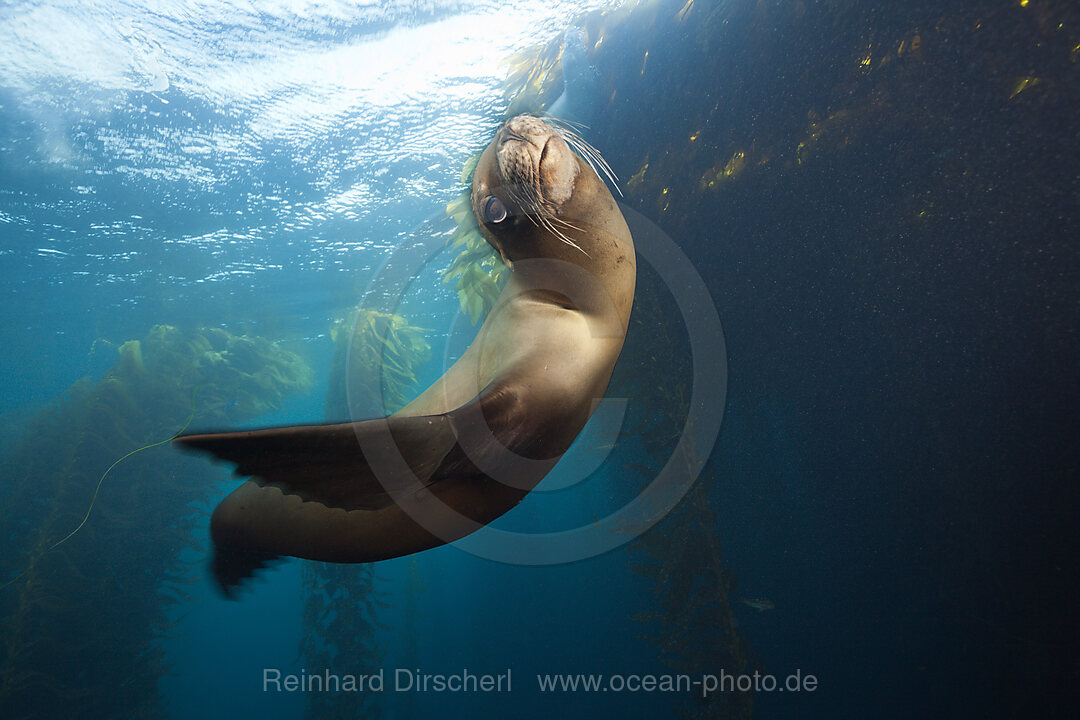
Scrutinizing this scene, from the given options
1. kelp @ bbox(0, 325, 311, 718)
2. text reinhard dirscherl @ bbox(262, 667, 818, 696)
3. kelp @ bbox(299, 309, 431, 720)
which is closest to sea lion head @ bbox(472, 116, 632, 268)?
text reinhard dirscherl @ bbox(262, 667, 818, 696)

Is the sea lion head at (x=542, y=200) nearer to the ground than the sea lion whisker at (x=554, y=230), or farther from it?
farther from it

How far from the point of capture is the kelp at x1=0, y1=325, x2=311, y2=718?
619cm

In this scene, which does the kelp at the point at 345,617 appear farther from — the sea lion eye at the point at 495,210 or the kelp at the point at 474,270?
the sea lion eye at the point at 495,210

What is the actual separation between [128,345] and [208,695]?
71.2 ft

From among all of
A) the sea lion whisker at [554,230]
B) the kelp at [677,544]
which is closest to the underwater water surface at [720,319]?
the kelp at [677,544]

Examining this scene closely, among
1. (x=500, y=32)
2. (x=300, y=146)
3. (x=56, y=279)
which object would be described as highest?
(x=56, y=279)

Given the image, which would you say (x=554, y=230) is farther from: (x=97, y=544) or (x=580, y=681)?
(x=580, y=681)

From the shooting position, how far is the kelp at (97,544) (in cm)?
619

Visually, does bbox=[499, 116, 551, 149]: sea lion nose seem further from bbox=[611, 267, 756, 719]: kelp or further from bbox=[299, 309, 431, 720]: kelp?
bbox=[299, 309, 431, 720]: kelp

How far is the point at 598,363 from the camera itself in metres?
1.64

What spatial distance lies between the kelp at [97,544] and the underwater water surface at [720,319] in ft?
0.14

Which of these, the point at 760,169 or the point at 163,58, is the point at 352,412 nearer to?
the point at 163,58

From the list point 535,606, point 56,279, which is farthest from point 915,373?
point 56,279

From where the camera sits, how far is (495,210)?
5.45 feet
